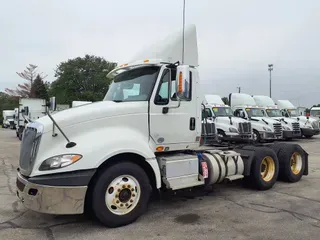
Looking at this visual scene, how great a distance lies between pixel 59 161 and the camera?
14.4ft

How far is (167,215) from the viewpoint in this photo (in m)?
5.41

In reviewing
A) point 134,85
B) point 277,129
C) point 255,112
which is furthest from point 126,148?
point 255,112

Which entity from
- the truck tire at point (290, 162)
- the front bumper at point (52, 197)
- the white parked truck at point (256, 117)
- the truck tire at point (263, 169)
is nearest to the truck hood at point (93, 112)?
the front bumper at point (52, 197)

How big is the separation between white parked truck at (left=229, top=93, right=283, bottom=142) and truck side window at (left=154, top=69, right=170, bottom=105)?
13614 millimetres

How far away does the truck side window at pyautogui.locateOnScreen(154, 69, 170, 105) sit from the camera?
17.8 ft

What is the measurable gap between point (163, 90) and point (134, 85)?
21.6 inches

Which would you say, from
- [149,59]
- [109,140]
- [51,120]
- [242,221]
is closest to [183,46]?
[149,59]

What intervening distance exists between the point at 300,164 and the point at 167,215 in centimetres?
447

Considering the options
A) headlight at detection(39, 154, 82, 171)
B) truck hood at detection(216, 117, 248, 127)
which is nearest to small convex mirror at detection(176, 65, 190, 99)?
headlight at detection(39, 154, 82, 171)

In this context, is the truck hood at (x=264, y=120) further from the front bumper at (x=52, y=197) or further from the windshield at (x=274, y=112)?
the front bumper at (x=52, y=197)

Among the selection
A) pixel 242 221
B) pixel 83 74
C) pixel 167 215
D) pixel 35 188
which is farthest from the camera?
pixel 83 74

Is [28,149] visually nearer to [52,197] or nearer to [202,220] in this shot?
[52,197]

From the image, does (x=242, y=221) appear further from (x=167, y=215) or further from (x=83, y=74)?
(x=83, y=74)

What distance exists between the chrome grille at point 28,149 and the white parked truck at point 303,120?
Answer: 21.7m
